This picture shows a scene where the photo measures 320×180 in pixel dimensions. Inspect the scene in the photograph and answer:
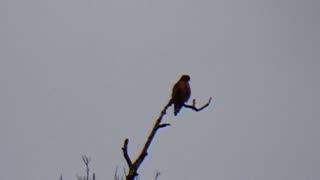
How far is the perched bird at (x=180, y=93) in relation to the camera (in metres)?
5.36

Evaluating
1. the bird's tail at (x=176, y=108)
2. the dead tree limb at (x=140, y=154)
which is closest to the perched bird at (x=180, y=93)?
the bird's tail at (x=176, y=108)

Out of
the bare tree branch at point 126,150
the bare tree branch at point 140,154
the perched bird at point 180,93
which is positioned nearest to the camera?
the bare tree branch at point 140,154

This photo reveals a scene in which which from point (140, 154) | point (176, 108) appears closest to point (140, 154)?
point (140, 154)

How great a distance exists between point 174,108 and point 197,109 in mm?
334

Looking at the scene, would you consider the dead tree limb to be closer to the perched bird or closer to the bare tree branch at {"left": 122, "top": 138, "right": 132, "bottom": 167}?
the bare tree branch at {"left": 122, "top": 138, "right": 132, "bottom": 167}

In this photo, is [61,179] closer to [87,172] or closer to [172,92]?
[87,172]

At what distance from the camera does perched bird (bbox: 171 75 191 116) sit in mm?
5357

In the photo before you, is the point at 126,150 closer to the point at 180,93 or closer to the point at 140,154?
the point at 140,154

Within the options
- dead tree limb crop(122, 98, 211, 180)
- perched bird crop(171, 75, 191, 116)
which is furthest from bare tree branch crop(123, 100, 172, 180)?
perched bird crop(171, 75, 191, 116)

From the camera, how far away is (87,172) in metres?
14.2

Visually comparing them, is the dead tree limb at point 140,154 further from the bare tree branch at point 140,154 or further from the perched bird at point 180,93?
the perched bird at point 180,93

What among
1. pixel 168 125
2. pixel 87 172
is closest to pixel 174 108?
pixel 168 125

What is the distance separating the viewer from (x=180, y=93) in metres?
5.45

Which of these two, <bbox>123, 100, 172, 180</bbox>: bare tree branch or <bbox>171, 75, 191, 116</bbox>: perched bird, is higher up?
<bbox>171, 75, 191, 116</bbox>: perched bird
